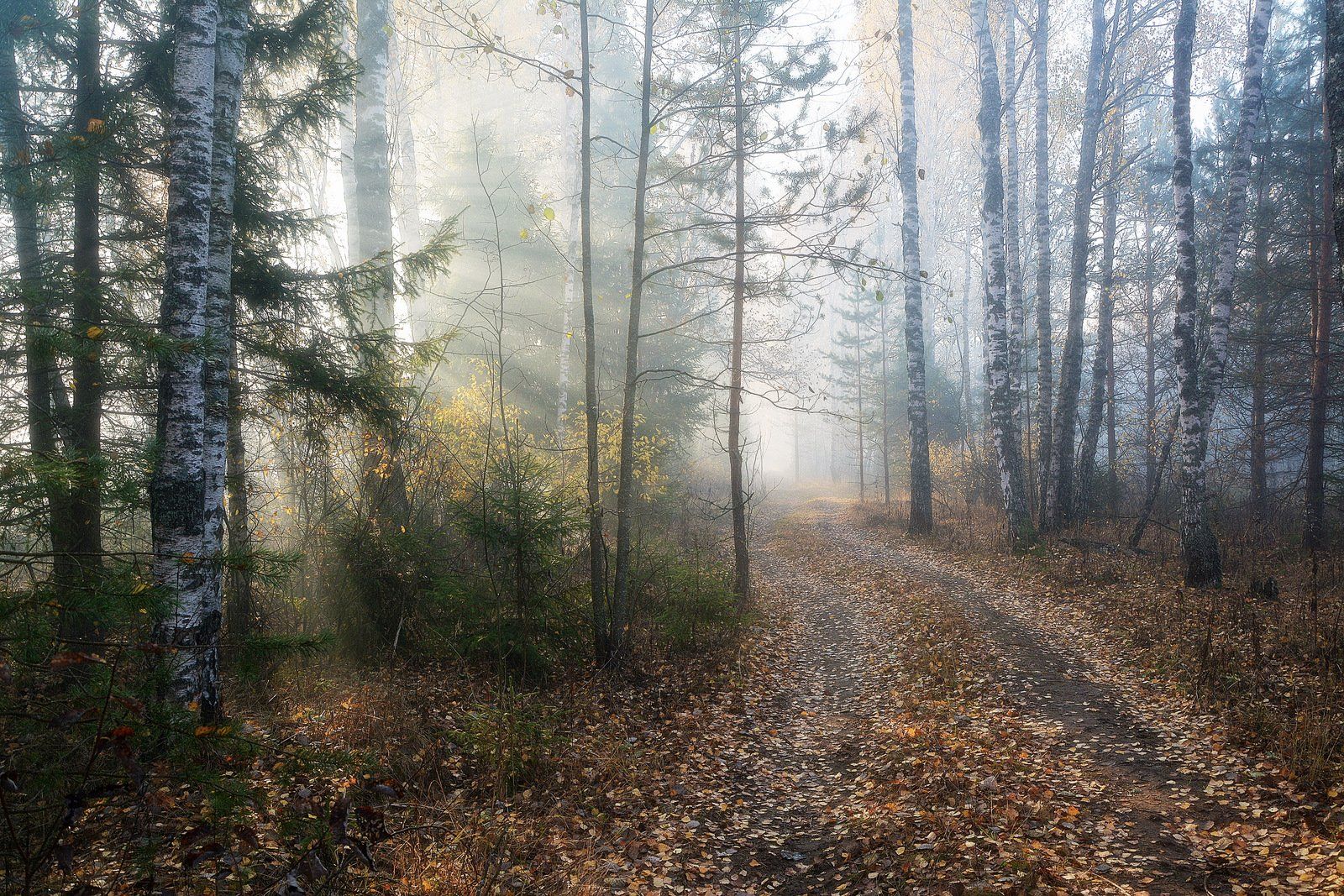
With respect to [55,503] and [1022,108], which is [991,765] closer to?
[55,503]

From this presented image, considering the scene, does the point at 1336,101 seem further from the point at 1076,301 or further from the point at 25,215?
the point at 25,215

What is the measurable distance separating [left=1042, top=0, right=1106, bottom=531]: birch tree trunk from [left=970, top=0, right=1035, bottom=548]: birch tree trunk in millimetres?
803

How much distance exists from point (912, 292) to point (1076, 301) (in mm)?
3568

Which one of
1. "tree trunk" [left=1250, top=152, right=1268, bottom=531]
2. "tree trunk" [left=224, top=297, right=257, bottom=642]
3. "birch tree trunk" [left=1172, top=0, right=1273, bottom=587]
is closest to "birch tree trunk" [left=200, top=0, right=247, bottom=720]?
"tree trunk" [left=224, top=297, right=257, bottom=642]

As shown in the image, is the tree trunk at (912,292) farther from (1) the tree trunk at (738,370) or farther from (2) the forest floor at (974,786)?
(2) the forest floor at (974,786)

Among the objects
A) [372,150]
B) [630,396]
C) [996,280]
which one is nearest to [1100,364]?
[996,280]

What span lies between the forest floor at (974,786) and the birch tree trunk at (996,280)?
5.21 meters

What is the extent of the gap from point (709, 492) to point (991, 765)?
19.8 m

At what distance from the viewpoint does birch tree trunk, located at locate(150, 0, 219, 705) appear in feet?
16.9

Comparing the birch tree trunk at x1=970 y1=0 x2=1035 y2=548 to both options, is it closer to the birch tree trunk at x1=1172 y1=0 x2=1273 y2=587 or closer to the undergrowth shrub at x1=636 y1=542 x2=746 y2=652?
the birch tree trunk at x1=1172 y1=0 x2=1273 y2=587

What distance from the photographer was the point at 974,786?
520cm

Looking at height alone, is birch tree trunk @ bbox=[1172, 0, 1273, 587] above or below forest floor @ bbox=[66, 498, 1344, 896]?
above

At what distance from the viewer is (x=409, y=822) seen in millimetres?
4844

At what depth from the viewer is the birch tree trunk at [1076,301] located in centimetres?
1420
